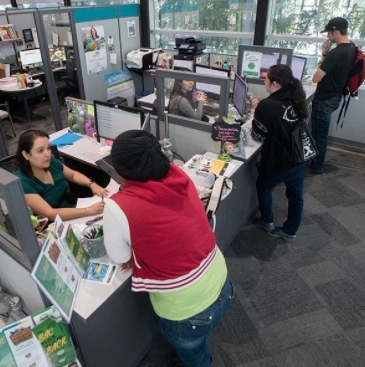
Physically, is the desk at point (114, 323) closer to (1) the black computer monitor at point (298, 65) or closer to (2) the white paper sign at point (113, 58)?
(1) the black computer monitor at point (298, 65)

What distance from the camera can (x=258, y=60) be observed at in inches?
129

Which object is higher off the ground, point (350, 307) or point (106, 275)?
point (106, 275)

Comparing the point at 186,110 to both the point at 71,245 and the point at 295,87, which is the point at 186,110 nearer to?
the point at 295,87

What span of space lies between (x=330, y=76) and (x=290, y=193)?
1.42 metres

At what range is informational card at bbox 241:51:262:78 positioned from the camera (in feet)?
10.7

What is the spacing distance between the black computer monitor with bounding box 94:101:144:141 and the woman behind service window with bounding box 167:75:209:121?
1.72ft

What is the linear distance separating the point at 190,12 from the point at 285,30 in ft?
4.82

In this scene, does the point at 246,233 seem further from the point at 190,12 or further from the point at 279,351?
the point at 190,12

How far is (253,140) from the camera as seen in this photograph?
250 centimetres

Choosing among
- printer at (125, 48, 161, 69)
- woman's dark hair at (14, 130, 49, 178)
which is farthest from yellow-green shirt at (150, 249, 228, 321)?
printer at (125, 48, 161, 69)

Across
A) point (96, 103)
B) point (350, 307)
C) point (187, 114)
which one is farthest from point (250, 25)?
point (350, 307)

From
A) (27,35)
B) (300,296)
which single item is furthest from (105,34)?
(300,296)

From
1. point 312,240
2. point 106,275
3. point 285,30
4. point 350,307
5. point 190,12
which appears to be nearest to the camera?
point 106,275

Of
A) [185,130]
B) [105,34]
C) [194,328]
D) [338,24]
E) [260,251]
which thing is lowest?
[260,251]
